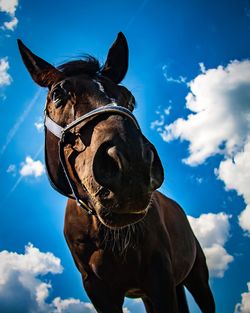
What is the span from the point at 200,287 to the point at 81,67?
4372 mm

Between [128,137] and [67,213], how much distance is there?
1918mm

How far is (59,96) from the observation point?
2.99 meters

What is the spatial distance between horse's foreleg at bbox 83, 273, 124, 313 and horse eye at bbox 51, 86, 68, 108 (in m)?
1.89

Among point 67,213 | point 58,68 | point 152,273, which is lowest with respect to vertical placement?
point 152,273

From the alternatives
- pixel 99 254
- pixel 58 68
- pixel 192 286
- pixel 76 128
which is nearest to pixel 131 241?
pixel 99 254

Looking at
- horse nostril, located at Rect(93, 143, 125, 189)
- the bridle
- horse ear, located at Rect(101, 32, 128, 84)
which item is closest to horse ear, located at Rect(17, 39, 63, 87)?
the bridle

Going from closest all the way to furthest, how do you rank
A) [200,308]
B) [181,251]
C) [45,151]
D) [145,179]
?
[145,179] → [45,151] → [181,251] → [200,308]

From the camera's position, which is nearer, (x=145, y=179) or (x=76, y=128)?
(x=145, y=179)

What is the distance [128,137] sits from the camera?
83.1 inches

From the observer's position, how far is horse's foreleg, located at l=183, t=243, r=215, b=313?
554 centimetres

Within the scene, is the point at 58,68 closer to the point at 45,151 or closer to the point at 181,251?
the point at 45,151

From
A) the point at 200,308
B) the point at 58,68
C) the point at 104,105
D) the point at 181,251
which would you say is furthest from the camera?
the point at 200,308

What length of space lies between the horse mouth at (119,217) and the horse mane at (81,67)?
165 cm

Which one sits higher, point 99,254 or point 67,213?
point 67,213
